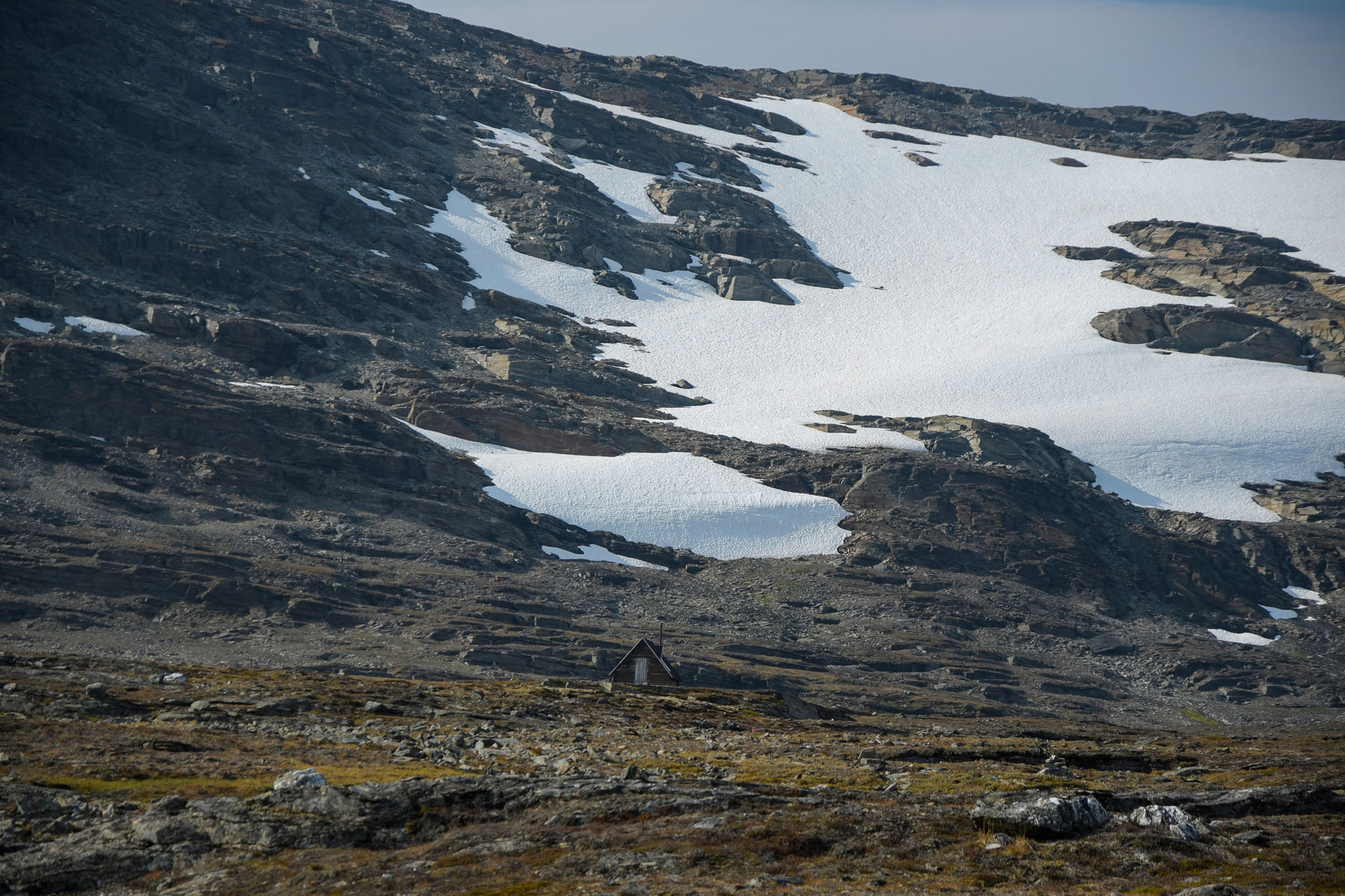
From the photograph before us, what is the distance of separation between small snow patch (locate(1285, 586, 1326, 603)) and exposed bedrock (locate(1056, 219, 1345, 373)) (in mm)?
52320

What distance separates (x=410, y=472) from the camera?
3979 inches

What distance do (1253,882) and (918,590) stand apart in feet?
293

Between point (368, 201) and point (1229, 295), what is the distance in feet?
Answer: 460

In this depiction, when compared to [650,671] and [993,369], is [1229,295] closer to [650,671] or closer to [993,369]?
[993,369]

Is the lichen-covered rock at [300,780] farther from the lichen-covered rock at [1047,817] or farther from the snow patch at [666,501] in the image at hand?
the snow patch at [666,501]

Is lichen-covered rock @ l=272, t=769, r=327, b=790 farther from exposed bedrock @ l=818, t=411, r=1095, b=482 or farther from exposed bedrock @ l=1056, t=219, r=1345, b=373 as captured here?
exposed bedrock @ l=1056, t=219, r=1345, b=373

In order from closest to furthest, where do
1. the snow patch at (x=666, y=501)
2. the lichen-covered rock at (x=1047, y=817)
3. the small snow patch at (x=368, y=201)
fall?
the lichen-covered rock at (x=1047, y=817) < the snow patch at (x=666, y=501) < the small snow patch at (x=368, y=201)

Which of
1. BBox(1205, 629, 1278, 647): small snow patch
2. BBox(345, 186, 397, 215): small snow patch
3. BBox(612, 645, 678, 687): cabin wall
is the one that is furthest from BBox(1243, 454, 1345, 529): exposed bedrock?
BBox(345, 186, 397, 215): small snow patch

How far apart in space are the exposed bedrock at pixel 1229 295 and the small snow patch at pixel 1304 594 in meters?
52.3

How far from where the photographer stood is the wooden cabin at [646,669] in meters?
55.2

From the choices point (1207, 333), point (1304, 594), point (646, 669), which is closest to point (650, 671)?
point (646, 669)

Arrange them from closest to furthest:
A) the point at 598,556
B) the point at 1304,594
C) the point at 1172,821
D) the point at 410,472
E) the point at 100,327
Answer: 1. the point at 1172,821
2. the point at 598,556
3. the point at 410,472
4. the point at 100,327
5. the point at 1304,594

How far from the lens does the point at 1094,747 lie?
3938cm

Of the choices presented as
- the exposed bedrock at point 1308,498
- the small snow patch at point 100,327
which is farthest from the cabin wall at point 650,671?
the exposed bedrock at point 1308,498
